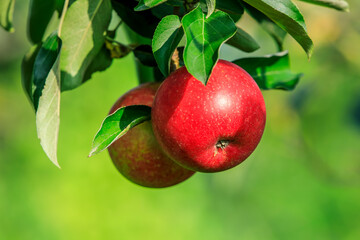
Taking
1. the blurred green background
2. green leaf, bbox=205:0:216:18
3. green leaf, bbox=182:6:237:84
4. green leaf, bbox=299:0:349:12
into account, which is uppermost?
green leaf, bbox=205:0:216:18

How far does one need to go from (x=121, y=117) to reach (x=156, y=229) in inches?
143

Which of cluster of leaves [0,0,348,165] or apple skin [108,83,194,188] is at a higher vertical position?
cluster of leaves [0,0,348,165]

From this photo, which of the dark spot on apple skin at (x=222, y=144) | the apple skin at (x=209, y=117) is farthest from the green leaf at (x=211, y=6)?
the dark spot on apple skin at (x=222, y=144)

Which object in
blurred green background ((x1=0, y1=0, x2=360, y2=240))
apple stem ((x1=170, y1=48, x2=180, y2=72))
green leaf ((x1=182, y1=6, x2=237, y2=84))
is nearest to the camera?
green leaf ((x1=182, y1=6, x2=237, y2=84))

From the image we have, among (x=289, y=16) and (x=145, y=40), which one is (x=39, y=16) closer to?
(x=145, y=40)

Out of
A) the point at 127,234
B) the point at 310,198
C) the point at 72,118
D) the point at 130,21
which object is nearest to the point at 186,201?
the point at 127,234

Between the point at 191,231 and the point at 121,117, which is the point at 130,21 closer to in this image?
the point at 121,117

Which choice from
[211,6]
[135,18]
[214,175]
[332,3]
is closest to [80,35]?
[135,18]

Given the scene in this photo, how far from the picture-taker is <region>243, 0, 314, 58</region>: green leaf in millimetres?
996

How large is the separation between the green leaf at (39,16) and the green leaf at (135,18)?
9.7 inches

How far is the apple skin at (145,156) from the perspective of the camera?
3.99ft

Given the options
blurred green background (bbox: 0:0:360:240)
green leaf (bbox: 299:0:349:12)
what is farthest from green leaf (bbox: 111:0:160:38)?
blurred green background (bbox: 0:0:360:240)

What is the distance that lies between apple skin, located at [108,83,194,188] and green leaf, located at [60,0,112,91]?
0.39 ft

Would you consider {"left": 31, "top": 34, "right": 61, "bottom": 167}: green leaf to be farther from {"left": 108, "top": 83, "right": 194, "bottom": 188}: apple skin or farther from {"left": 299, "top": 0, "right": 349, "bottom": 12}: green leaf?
{"left": 299, "top": 0, "right": 349, "bottom": 12}: green leaf
